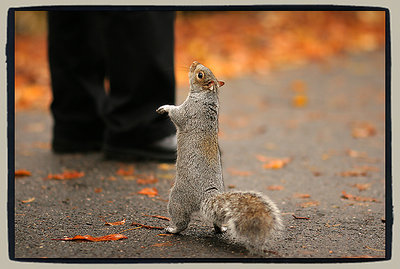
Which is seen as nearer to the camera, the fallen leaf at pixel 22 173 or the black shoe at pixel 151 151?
the fallen leaf at pixel 22 173

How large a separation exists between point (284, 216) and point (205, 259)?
0.92 meters

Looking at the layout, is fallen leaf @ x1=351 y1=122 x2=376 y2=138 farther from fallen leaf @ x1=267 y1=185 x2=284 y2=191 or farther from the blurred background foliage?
the blurred background foliage

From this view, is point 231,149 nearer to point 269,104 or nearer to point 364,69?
point 269,104

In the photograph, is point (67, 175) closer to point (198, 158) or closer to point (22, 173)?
point (22, 173)

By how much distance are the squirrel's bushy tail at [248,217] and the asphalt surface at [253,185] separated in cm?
14

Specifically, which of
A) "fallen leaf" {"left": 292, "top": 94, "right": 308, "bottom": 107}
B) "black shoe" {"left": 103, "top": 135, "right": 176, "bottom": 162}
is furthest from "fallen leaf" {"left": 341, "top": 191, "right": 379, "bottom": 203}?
"fallen leaf" {"left": 292, "top": 94, "right": 308, "bottom": 107}

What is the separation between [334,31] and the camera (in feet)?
38.9

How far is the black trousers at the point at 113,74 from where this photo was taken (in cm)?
475

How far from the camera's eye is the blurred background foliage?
9.30m

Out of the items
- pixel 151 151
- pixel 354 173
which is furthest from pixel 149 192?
pixel 354 173

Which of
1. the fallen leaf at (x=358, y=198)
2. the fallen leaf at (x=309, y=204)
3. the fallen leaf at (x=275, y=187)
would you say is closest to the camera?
the fallen leaf at (x=309, y=204)

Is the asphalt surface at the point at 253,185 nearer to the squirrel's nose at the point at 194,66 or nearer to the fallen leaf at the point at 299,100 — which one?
the fallen leaf at the point at 299,100

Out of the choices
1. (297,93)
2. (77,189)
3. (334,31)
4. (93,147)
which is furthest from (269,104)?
(334,31)

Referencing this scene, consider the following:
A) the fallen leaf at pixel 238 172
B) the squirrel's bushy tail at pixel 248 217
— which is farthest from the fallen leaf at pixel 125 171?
the squirrel's bushy tail at pixel 248 217
